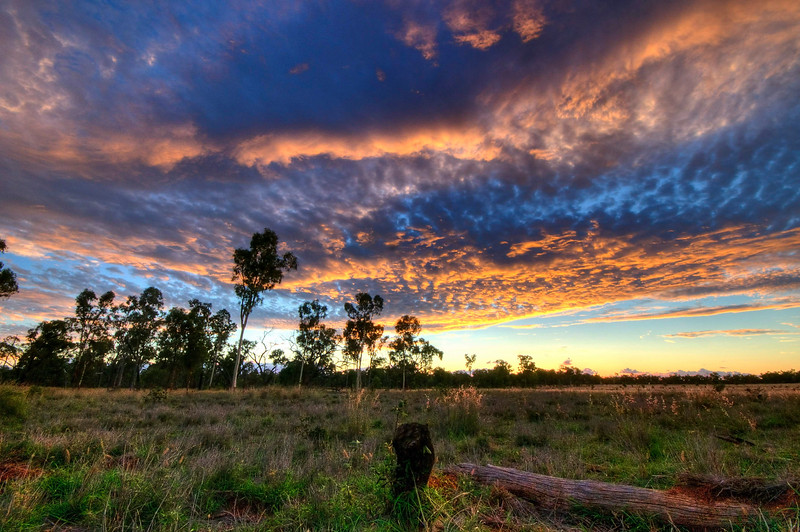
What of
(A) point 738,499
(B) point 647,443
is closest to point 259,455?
(A) point 738,499

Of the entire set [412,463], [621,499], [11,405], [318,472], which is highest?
[11,405]

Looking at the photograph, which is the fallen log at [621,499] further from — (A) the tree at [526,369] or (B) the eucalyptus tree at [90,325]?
(A) the tree at [526,369]

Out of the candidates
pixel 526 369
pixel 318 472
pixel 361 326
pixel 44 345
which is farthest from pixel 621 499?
pixel 526 369

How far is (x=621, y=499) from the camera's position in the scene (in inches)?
125

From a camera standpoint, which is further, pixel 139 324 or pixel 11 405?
pixel 139 324

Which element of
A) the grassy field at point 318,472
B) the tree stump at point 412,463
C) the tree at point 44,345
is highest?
the tree at point 44,345

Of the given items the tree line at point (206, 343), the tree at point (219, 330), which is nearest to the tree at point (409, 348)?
the tree line at point (206, 343)

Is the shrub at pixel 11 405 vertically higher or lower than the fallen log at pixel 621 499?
higher

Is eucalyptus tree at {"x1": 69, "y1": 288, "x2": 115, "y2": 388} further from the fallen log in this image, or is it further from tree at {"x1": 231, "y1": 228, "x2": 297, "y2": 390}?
the fallen log

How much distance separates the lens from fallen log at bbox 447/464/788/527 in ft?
9.43

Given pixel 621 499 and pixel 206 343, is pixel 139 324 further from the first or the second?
pixel 621 499

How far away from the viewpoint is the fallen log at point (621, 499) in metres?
2.88

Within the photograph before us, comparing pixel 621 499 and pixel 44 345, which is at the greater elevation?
pixel 44 345

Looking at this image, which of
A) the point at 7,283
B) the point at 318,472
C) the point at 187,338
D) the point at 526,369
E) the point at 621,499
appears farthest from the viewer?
the point at 526,369
